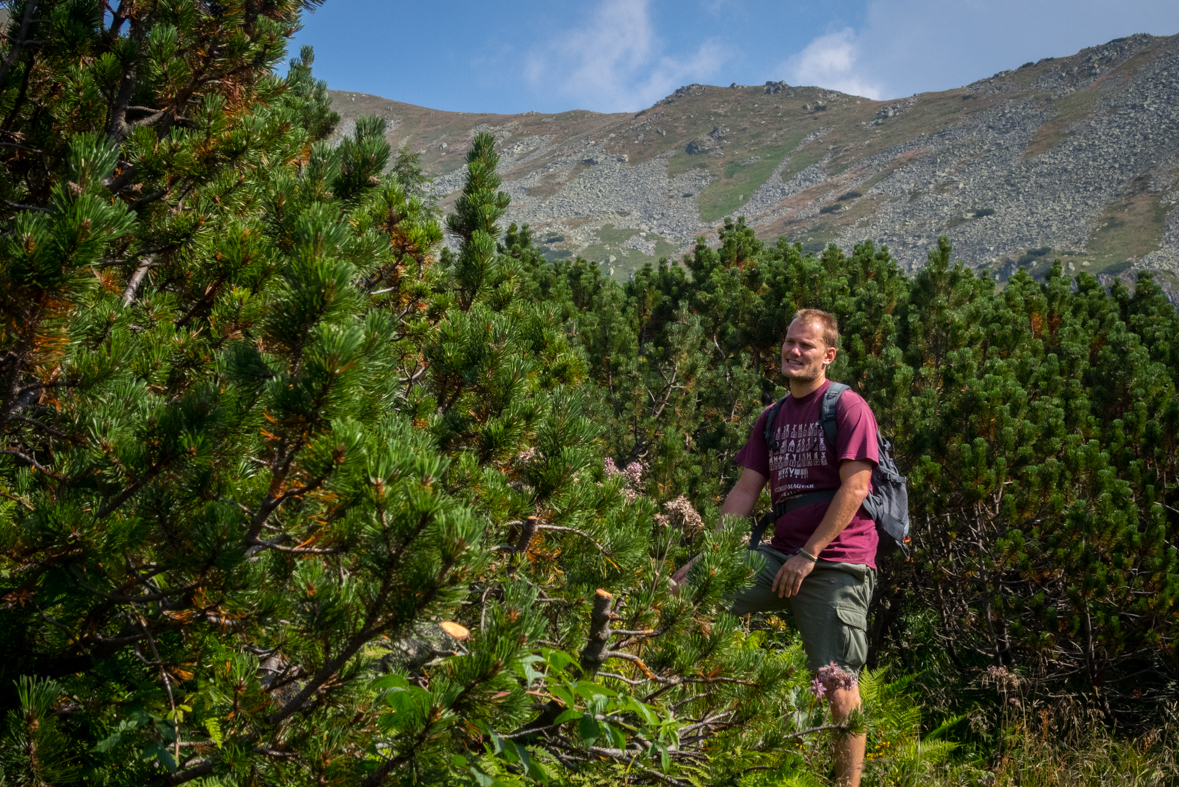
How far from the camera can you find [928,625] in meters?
6.31

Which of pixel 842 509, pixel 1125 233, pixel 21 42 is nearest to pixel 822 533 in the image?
pixel 842 509

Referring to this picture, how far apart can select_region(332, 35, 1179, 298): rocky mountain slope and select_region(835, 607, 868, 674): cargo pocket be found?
3741 centimetres

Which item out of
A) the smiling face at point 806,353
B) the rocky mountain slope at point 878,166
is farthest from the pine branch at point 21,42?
the rocky mountain slope at point 878,166

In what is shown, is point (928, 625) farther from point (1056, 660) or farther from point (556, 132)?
point (556, 132)

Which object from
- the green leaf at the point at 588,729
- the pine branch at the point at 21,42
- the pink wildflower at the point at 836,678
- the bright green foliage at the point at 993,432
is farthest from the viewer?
the bright green foliage at the point at 993,432

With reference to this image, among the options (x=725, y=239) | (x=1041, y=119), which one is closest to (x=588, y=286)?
(x=725, y=239)

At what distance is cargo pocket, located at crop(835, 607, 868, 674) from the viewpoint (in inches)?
121

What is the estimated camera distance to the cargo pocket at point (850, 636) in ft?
10.0

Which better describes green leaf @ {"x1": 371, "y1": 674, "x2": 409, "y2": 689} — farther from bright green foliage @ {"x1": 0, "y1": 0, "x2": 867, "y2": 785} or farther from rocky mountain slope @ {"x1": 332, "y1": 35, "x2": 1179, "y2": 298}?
rocky mountain slope @ {"x1": 332, "y1": 35, "x2": 1179, "y2": 298}

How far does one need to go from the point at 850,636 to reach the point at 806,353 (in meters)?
1.29

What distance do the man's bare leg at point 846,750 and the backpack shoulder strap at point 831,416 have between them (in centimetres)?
103

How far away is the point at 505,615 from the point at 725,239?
30.1ft

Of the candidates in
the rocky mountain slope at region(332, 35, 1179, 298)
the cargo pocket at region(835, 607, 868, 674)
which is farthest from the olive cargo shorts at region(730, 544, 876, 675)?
the rocky mountain slope at region(332, 35, 1179, 298)

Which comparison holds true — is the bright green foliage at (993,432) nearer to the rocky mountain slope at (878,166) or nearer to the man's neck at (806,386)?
the man's neck at (806,386)
